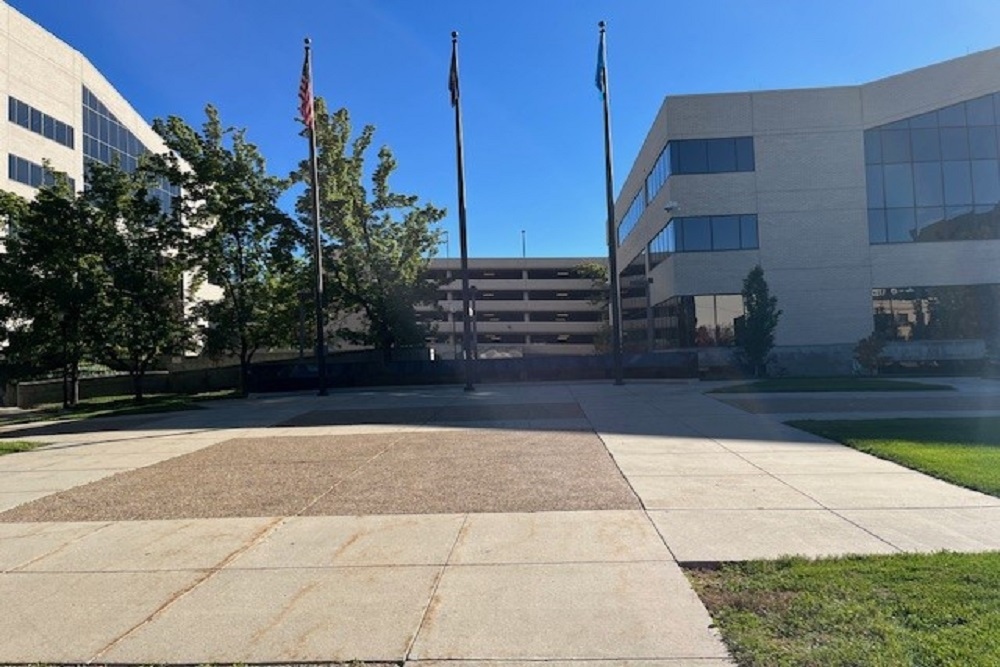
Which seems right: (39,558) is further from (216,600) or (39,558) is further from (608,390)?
(608,390)

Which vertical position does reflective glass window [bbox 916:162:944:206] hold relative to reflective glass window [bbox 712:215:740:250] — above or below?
above

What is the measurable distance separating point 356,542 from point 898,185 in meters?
37.8

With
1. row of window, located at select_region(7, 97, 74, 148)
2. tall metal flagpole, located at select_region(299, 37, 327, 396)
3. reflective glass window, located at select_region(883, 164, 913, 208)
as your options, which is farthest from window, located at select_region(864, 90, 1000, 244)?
row of window, located at select_region(7, 97, 74, 148)

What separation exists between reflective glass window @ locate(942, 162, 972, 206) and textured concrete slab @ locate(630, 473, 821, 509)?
33935 mm

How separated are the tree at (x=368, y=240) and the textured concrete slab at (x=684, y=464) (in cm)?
2253

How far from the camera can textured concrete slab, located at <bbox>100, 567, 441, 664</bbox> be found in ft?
13.6

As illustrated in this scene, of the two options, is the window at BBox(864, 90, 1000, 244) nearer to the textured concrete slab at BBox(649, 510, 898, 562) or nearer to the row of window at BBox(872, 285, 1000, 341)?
the row of window at BBox(872, 285, 1000, 341)

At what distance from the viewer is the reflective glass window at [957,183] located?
3553 cm

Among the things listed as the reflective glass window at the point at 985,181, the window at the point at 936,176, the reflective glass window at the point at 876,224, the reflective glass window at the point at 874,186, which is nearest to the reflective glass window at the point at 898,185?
the window at the point at 936,176

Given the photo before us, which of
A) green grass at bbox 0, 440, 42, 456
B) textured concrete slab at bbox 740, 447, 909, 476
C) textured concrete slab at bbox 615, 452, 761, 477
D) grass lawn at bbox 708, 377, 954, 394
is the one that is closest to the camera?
textured concrete slab at bbox 740, 447, 909, 476

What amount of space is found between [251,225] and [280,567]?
2686 cm

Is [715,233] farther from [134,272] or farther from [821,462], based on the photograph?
[821,462]

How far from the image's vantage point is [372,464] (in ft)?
35.7

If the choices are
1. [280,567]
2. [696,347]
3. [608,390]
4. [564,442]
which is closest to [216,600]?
[280,567]
